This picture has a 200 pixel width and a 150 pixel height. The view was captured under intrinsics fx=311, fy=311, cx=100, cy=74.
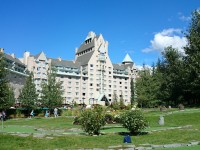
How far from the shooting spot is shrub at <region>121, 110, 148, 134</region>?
23891mm

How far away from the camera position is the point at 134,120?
78.2 feet

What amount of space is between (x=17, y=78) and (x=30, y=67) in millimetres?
14025

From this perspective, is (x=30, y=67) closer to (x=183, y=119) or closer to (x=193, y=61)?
(x=193, y=61)

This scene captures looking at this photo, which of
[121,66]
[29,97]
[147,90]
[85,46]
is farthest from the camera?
[121,66]

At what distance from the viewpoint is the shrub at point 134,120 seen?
23891 mm

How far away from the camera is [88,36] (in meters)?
136

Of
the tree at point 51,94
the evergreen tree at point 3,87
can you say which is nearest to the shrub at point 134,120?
the evergreen tree at point 3,87

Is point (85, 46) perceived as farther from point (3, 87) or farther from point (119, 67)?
point (3, 87)

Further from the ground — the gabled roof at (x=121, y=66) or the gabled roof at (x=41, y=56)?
the gabled roof at (x=41, y=56)

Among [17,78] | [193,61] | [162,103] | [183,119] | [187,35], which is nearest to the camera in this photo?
[183,119]

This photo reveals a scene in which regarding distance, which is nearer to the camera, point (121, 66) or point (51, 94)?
point (51, 94)

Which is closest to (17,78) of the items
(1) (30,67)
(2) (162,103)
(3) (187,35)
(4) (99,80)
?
(1) (30,67)

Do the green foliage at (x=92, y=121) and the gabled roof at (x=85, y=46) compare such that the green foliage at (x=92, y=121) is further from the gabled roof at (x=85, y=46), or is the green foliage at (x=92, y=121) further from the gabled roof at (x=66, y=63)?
the gabled roof at (x=85, y=46)

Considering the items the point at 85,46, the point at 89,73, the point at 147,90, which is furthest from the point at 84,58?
the point at 147,90
